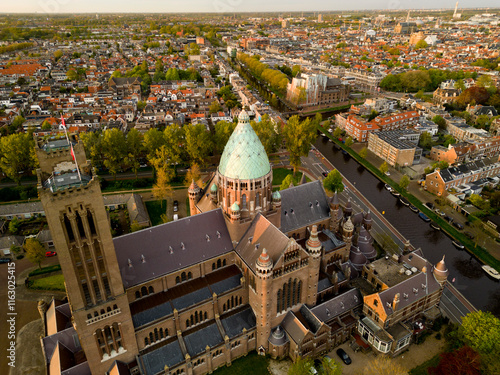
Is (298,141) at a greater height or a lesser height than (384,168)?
greater

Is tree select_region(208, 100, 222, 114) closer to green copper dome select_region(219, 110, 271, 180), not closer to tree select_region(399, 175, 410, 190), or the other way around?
tree select_region(399, 175, 410, 190)

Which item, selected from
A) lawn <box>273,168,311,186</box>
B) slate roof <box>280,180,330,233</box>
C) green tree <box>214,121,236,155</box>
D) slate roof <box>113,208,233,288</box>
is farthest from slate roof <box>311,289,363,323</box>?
green tree <box>214,121,236,155</box>

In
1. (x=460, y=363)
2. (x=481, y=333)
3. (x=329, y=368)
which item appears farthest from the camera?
(x=481, y=333)

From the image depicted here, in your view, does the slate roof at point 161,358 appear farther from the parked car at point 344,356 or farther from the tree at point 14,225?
the tree at point 14,225

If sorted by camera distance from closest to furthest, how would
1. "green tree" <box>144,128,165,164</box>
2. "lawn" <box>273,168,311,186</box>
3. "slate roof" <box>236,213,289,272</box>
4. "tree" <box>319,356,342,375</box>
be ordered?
"tree" <box>319,356,342,375</box> < "slate roof" <box>236,213,289,272</box> < "green tree" <box>144,128,165,164</box> < "lawn" <box>273,168,311,186</box>

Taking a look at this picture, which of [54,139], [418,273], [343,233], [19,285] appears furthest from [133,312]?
[418,273]

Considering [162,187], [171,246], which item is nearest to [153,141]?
[162,187]

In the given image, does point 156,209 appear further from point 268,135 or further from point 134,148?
point 268,135
